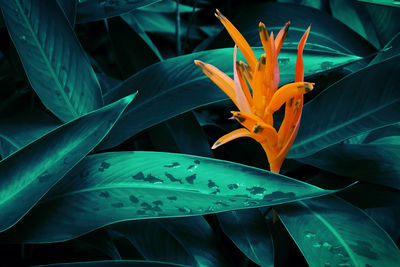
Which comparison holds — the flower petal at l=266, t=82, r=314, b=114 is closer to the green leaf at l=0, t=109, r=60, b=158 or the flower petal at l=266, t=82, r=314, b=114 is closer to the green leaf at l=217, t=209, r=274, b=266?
A: the green leaf at l=217, t=209, r=274, b=266

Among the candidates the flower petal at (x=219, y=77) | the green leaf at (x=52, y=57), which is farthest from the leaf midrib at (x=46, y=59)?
the flower petal at (x=219, y=77)

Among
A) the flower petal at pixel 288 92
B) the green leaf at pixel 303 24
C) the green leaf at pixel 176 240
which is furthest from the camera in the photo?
the green leaf at pixel 303 24

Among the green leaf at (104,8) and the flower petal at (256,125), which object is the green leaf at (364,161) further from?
the green leaf at (104,8)

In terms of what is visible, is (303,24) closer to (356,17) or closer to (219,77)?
(356,17)

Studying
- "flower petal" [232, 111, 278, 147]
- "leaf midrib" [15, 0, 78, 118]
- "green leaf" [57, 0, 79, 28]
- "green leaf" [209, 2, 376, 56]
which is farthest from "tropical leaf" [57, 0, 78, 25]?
"flower petal" [232, 111, 278, 147]

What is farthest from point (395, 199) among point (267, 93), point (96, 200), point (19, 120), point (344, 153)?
point (19, 120)

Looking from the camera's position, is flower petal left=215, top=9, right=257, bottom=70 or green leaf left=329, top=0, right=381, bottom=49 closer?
flower petal left=215, top=9, right=257, bottom=70
